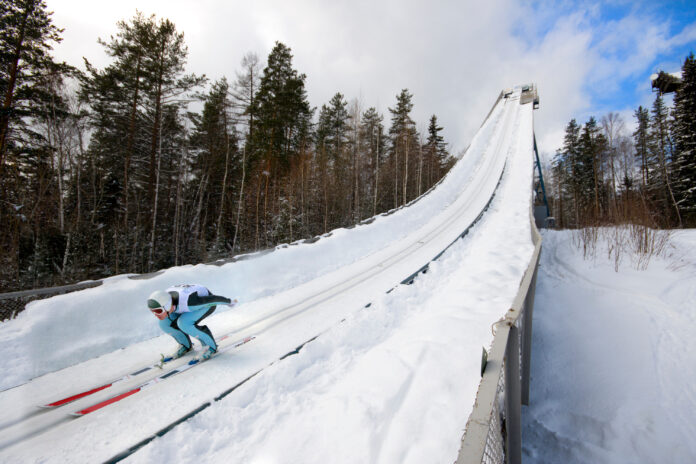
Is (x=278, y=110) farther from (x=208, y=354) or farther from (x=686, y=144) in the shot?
(x=686, y=144)

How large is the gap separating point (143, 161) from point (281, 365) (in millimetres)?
18096

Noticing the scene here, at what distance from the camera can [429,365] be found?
124 inches

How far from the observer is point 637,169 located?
2905 centimetres

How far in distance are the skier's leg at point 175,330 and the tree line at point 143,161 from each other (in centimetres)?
1085

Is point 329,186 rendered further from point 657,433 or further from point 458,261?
point 657,433

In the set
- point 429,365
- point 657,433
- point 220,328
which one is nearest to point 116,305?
point 220,328

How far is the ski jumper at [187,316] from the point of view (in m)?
3.78

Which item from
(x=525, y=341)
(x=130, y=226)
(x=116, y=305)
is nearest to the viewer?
(x=525, y=341)

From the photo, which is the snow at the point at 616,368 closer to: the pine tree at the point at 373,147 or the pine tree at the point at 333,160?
the pine tree at the point at 333,160

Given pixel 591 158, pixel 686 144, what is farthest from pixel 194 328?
pixel 591 158

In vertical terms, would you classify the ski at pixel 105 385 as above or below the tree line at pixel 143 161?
below

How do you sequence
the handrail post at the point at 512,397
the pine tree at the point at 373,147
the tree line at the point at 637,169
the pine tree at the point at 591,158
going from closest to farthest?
the handrail post at the point at 512,397 < the tree line at the point at 637,169 < the pine tree at the point at 373,147 < the pine tree at the point at 591,158

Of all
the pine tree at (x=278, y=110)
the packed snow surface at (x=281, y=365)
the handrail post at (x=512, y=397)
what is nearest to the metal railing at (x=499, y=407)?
the handrail post at (x=512, y=397)

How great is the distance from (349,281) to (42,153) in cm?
1444
